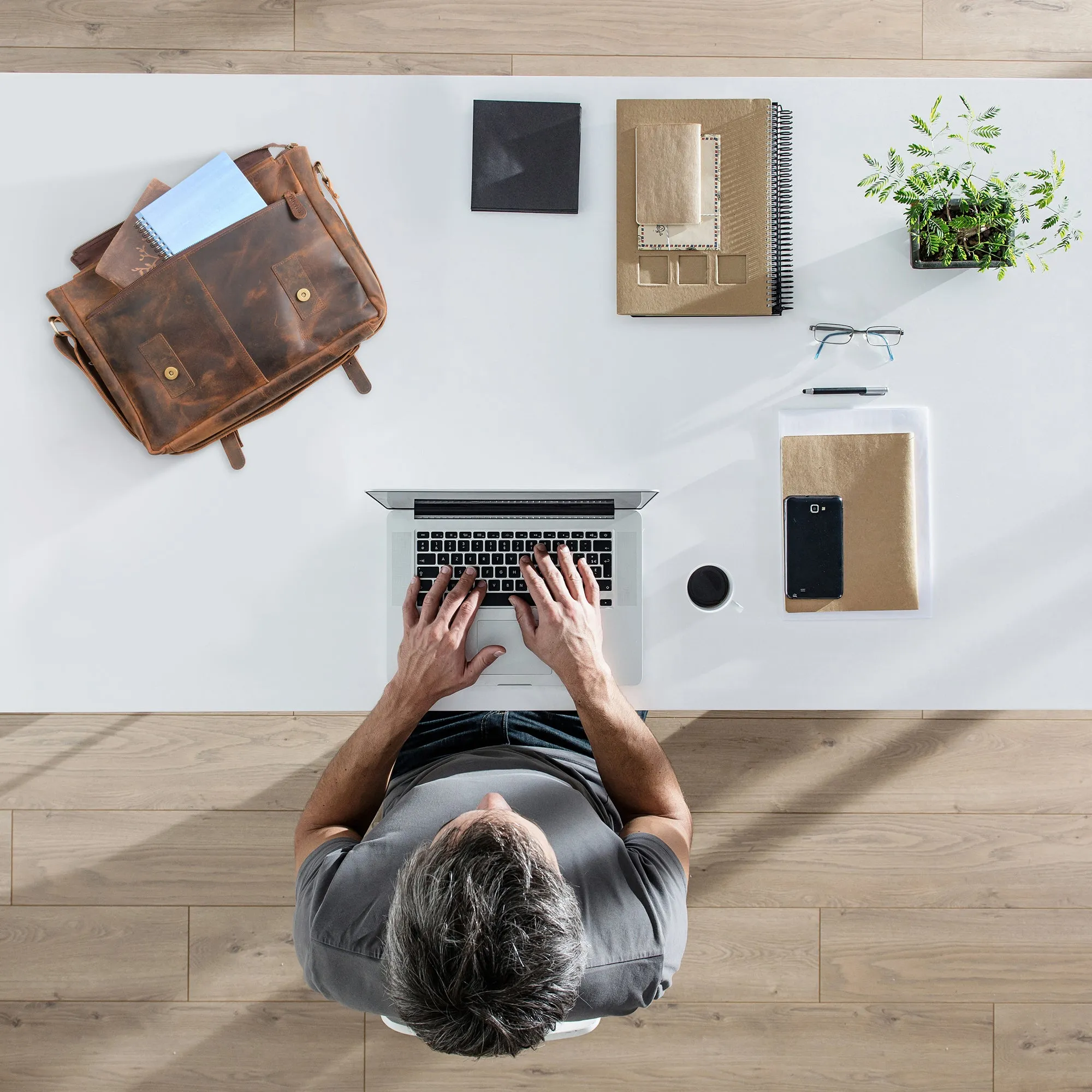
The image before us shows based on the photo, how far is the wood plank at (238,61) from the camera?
1.58 metres

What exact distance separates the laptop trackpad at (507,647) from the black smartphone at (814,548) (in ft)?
1.17

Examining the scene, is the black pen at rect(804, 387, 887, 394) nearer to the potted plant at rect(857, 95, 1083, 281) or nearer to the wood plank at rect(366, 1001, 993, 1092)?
the potted plant at rect(857, 95, 1083, 281)

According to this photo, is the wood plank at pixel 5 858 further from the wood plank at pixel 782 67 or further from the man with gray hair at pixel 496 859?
the wood plank at pixel 782 67

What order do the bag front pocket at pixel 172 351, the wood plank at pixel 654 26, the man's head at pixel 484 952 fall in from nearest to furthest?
the man's head at pixel 484 952 → the bag front pocket at pixel 172 351 → the wood plank at pixel 654 26

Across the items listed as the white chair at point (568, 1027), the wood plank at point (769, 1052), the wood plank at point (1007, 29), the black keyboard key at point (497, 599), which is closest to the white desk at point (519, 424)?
the black keyboard key at point (497, 599)

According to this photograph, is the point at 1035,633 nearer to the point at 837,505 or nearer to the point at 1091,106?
the point at 837,505

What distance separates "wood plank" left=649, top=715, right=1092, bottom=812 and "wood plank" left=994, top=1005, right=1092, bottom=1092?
1.34 ft

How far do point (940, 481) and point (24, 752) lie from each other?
5.77ft

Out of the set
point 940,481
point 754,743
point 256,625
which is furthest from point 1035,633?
point 256,625

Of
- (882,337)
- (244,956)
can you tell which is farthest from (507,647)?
(244,956)

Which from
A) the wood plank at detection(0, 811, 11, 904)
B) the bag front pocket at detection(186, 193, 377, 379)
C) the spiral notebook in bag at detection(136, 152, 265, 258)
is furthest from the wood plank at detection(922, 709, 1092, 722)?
the wood plank at detection(0, 811, 11, 904)

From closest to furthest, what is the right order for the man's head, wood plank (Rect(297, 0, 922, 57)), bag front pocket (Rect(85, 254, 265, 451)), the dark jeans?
the man's head < bag front pocket (Rect(85, 254, 265, 451)) < the dark jeans < wood plank (Rect(297, 0, 922, 57))

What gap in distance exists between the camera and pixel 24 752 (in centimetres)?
162

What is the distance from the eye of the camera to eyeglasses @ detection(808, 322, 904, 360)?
1.08 metres
